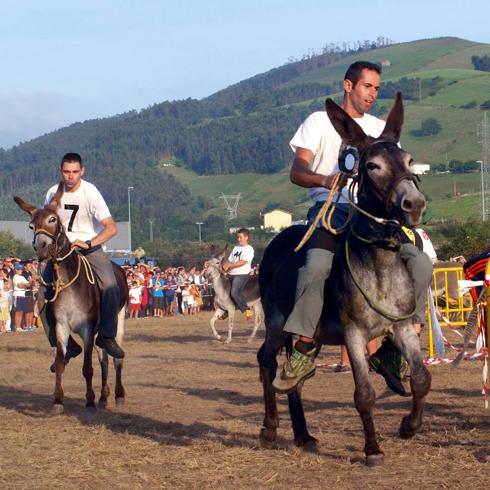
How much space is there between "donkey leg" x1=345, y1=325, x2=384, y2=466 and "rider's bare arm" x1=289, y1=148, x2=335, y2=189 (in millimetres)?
1161

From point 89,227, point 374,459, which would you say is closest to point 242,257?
point 89,227

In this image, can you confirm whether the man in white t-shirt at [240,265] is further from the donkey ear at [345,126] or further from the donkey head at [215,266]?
the donkey ear at [345,126]

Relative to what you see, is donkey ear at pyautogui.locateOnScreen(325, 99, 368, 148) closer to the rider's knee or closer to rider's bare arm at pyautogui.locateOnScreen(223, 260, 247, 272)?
the rider's knee

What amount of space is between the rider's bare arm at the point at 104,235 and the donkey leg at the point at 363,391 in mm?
5314

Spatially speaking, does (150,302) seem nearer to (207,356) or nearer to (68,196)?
(207,356)

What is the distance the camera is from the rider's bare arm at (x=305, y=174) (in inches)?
313

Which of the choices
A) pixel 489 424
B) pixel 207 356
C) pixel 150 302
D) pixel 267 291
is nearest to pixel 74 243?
pixel 267 291

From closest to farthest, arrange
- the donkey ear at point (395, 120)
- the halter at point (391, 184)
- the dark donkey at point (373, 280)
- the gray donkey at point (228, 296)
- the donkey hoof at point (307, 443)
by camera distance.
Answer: the halter at point (391, 184) → the dark donkey at point (373, 280) → the donkey ear at point (395, 120) → the donkey hoof at point (307, 443) → the gray donkey at point (228, 296)

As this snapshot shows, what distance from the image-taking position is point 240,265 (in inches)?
965

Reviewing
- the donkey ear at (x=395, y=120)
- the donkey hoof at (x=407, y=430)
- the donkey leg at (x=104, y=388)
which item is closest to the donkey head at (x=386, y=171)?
the donkey ear at (x=395, y=120)

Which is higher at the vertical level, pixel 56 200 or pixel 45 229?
pixel 56 200

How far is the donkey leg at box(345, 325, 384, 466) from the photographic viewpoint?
297 inches

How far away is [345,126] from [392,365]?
1956mm

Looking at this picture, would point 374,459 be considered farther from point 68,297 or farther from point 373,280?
point 68,297
